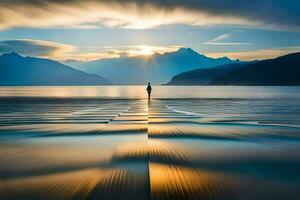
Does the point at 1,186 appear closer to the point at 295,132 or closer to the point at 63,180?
the point at 63,180

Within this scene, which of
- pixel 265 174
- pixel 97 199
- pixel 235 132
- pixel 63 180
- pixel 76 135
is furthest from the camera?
pixel 235 132

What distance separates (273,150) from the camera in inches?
534

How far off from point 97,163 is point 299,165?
4994 millimetres

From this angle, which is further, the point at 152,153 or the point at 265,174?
the point at 152,153

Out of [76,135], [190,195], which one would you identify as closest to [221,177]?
[190,195]

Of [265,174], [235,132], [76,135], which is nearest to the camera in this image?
→ [265,174]

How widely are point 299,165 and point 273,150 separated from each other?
2.66 m

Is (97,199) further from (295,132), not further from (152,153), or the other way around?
(295,132)

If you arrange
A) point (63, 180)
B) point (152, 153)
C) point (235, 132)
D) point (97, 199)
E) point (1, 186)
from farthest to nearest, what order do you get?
point (235, 132), point (152, 153), point (63, 180), point (1, 186), point (97, 199)

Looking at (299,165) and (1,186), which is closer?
(1,186)

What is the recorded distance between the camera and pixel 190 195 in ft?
25.2

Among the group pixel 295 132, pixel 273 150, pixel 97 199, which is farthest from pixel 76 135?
pixel 97 199

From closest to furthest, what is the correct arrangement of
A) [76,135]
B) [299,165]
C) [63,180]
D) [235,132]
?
[63,180] → [299,165] → [76,135] → [235,132]

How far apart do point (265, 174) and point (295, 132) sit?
10.8m
